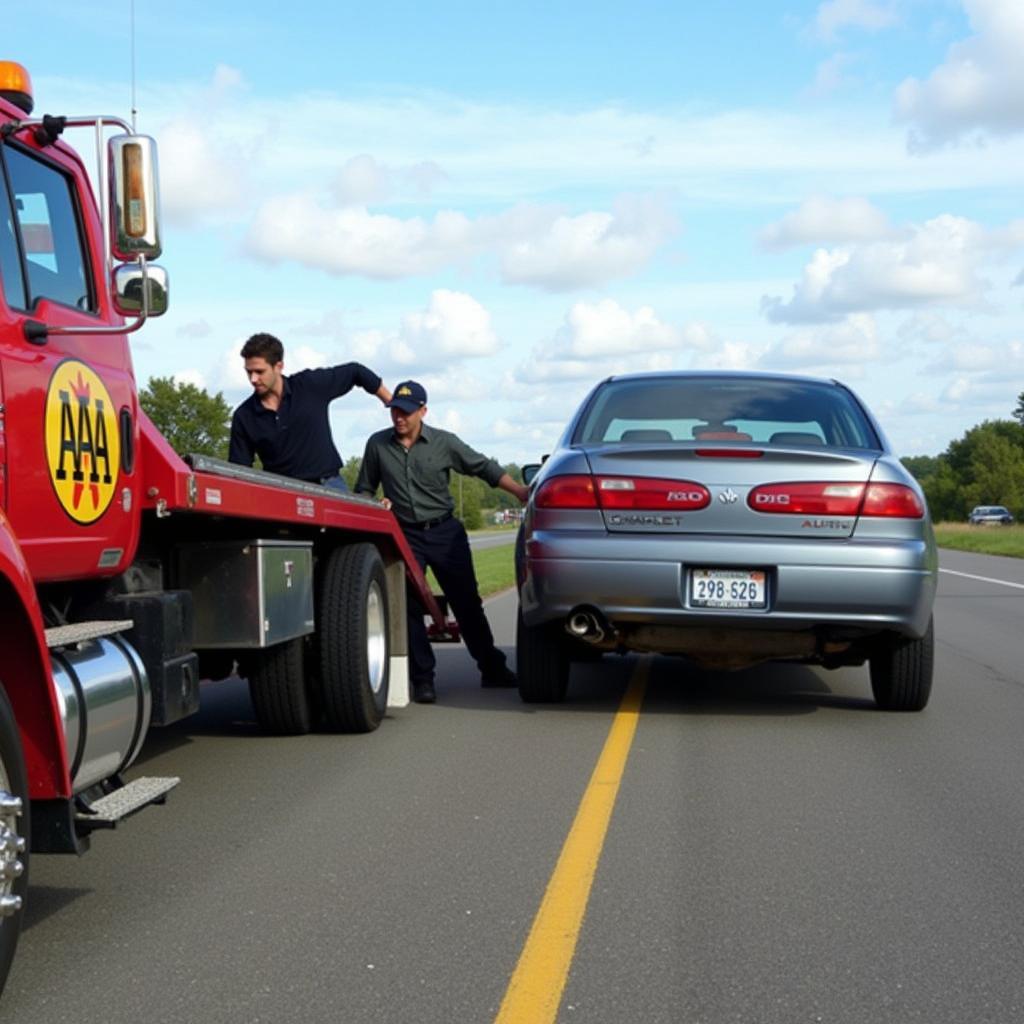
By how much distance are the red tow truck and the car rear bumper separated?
5.07 ft

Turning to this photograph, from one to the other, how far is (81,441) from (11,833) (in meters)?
1.64

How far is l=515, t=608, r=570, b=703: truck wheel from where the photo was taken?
8734 mm

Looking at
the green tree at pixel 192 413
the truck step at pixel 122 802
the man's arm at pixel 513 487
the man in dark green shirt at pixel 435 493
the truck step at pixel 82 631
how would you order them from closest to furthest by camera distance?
the truck step at pixel 122 802 < the truck step at pixel 82 631 < the man's arm at pixel 513 487 < the man in dark green shirt at pixel 435 493 < the green tree at pixel 192 413

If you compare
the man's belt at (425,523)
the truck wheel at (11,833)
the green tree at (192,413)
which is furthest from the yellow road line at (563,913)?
the green tree at (192,413)

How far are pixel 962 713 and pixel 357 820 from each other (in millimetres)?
4186

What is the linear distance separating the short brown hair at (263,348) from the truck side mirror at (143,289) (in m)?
4.27

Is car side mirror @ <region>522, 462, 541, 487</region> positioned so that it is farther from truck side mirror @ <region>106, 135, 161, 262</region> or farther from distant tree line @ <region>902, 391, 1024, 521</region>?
distant tree line @ <region>902, 391, 1024, 521</region>

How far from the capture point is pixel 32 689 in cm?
413

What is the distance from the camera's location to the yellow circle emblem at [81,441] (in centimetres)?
482

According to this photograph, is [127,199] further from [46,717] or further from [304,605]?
[304,605]

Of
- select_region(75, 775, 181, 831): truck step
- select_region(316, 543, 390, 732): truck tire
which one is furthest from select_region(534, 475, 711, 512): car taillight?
select_region(75, 775, 181, 831): truck step

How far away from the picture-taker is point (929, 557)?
797 centimetres

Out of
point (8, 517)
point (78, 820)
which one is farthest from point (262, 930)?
point (8, 517)

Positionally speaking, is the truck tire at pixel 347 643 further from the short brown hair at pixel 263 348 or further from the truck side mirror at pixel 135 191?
the truck side mirror at pixel 135 191
